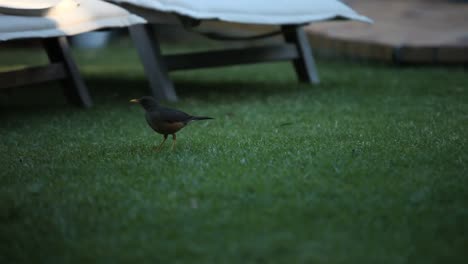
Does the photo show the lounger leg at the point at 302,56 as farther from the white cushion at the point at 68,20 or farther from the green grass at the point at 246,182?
the white cushion at the point at 68,20

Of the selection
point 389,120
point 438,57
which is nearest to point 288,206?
point 389,120

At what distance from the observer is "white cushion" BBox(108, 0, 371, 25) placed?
4.98 m

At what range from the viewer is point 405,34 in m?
7.57

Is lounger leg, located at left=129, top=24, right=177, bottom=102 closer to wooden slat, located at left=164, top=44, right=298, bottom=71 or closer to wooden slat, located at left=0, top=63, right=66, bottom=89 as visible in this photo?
wooden slat, located at left=164, top=44, right=298, bottom=71

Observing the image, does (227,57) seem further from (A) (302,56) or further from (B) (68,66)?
(B) (68,66)

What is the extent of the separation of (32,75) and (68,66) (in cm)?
34

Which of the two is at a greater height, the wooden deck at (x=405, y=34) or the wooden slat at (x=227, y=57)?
the wooden slat at (x=227, y=57)

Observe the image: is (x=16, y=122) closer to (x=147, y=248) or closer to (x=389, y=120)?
(x=389, y=120)

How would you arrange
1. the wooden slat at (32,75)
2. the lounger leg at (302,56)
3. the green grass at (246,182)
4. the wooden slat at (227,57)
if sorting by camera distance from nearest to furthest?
the green grass at (246,182)
the wooden slat at (32,75)
the wooden slat at (227,57)
the lounger leg at (302,56)

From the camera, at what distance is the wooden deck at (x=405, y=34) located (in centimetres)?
690

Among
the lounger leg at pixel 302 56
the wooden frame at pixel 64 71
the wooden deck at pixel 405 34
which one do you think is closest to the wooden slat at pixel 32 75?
the wooden frame at pixel 64 71

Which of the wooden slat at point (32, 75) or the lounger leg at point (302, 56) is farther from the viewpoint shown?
→ the lounger leg at point (302, 56)

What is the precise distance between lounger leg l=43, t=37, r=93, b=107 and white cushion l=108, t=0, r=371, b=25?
1.75ft

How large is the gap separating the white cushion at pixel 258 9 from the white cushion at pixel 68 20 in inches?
6.4
